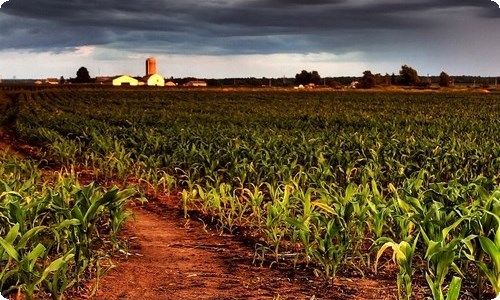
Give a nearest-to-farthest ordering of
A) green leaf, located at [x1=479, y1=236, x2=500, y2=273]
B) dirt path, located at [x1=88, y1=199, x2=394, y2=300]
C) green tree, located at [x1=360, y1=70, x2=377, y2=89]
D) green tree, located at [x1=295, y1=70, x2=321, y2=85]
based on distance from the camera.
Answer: green leaf, located at [x1=479, y1=236, x2=500, y2=273] < dirt path, located at [x1=88, y1=199, x2=394, y2=300] < green tree, located at [x1=360, y1=70, x2=377, y2=89] < green tree, located at [x1=295, y1=70, x2=321, y2=85]

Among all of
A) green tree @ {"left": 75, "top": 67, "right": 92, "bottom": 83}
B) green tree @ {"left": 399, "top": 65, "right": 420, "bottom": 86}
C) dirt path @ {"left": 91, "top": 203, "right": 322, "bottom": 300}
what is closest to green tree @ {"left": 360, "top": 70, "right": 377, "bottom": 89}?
green tree @ {"left": 399, "top": 65, "right": 420, "bottom": 86}

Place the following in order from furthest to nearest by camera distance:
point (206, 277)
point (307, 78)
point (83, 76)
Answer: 1. point (307, 78)
2. point (83, 76)
3. point (206, 277)

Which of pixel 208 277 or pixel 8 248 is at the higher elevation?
pixel 8 248

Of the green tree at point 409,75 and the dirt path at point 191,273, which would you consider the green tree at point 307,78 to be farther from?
the dirt path at point 191,273

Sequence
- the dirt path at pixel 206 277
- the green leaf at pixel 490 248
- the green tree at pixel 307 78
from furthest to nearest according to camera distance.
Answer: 1. the green tree at pixel 307 78
2. the dirt path at pixel 206 277
3. the green leaf at pixel 490 248

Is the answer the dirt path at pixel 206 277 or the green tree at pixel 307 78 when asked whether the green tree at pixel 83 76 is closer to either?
the green tree at pixel 307 78

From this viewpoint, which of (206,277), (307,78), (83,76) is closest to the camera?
(206,277)

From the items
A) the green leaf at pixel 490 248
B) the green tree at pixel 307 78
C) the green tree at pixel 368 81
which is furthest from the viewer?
the green tree at pixel 307 78

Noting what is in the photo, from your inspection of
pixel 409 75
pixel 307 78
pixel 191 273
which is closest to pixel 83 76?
pixel 307 78

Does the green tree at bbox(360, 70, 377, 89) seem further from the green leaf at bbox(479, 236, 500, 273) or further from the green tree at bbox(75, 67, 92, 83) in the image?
the green leaf at bbox(479, 236, 500, 273)

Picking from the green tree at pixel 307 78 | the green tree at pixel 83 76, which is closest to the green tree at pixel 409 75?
the green tree at pixel 307 78

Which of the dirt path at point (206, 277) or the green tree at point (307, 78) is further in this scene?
the green tree at point (307, 78)

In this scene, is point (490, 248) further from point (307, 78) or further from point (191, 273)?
point (307, 78)

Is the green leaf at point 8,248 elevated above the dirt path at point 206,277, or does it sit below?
above
